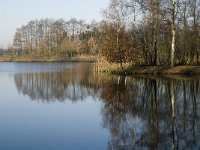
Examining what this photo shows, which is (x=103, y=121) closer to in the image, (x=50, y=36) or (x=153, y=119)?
(x=153, y=119)

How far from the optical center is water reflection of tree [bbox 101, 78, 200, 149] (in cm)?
1005

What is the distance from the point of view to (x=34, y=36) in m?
105

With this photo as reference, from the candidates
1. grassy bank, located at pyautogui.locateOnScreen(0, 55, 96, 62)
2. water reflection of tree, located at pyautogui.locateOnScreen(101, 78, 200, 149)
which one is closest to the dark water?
water reflection of tree, located at pyautogui.locateOnScreen(101, 78, 200, 149)

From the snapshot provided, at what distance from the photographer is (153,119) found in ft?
43.0

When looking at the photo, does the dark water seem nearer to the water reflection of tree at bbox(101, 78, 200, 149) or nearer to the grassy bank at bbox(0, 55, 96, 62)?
the water reflection of tree at bbox(101, 78, 200, 149)

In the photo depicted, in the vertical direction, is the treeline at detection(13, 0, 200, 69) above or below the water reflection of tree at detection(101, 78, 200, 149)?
above

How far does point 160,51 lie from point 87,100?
21999 millimetres

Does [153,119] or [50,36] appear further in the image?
[50,36]

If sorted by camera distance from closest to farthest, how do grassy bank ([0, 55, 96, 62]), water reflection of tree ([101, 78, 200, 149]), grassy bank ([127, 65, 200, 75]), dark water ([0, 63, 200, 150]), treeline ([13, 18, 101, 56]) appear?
water reflection of tree ([101, 78, 200, 149]) → dark water ([0, 63, 200, 150]) → grassy bank ([127, 65, 200, 75]) → grassy bank ([0, 55, 96, 62]) → treeline ([13, 18, 101, 56])

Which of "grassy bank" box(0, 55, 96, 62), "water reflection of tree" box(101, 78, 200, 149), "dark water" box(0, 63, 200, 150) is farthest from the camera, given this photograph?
"grassy bank" box(0, 55, 96, 62)

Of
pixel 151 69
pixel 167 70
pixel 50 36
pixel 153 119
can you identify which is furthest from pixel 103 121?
pixel 50 36

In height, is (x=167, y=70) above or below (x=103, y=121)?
above

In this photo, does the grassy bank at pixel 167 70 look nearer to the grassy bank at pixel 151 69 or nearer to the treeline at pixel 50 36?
the grassy bank at pixel 151 69

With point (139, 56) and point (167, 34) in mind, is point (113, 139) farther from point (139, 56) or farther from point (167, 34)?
point (167, 34)
